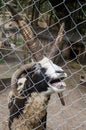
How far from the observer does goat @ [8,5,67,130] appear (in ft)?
13.2

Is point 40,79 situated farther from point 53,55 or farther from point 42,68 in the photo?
point 53,55

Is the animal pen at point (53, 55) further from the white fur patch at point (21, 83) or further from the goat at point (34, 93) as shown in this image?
the white fur patch at point (21, 83)

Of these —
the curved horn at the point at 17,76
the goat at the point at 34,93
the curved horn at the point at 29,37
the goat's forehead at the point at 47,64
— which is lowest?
the goat at the point at 34,93

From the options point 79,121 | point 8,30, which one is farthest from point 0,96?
point 8,30

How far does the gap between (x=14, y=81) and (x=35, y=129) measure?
31.5 inches

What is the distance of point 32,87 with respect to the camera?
4270 millimetres

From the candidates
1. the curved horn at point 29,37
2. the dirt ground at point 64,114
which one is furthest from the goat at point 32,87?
the dirt ground at point 64,114

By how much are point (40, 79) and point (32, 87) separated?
161 mm

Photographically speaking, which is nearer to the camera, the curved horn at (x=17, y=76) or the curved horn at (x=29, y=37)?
the curved horn at (x=17, y=76)

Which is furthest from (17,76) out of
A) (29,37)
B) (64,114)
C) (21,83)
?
(64,114)

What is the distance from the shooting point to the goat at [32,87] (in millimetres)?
4023

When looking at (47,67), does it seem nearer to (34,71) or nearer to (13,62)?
(34,71)

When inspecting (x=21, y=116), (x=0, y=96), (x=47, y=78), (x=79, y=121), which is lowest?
(x=79, y=121)

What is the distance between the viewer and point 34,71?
166 inches
